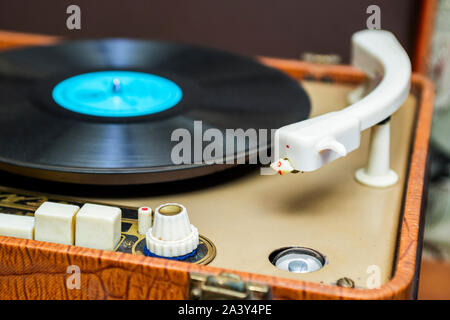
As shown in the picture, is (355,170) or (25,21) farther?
(25,21)

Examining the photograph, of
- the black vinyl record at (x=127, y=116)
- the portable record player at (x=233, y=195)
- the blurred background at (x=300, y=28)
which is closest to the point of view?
the portable record player at (x=233, y=195)

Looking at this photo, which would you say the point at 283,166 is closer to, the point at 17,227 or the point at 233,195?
the point at 233,195

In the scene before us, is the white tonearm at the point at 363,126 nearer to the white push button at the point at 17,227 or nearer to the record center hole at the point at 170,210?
the record center hole at the point at 170,210

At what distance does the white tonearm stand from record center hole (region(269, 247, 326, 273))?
0.10 meters

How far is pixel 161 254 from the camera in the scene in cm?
65

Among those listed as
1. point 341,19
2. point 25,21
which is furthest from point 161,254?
point 25,21

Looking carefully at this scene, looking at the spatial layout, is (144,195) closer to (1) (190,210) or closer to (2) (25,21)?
(1) (190,210)

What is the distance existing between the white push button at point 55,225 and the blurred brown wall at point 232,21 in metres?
0.76

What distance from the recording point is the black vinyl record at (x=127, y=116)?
74 cm

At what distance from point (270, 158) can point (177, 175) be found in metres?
0.15

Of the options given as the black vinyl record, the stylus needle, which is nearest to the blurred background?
the black vinyl record

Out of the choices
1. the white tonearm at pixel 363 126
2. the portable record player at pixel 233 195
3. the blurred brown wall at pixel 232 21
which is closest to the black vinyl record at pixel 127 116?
the portable record player at pixel 233 195

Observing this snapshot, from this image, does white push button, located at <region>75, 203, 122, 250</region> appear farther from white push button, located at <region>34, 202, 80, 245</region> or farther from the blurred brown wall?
the blurred brown wall

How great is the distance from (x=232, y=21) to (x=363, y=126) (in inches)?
27.0
